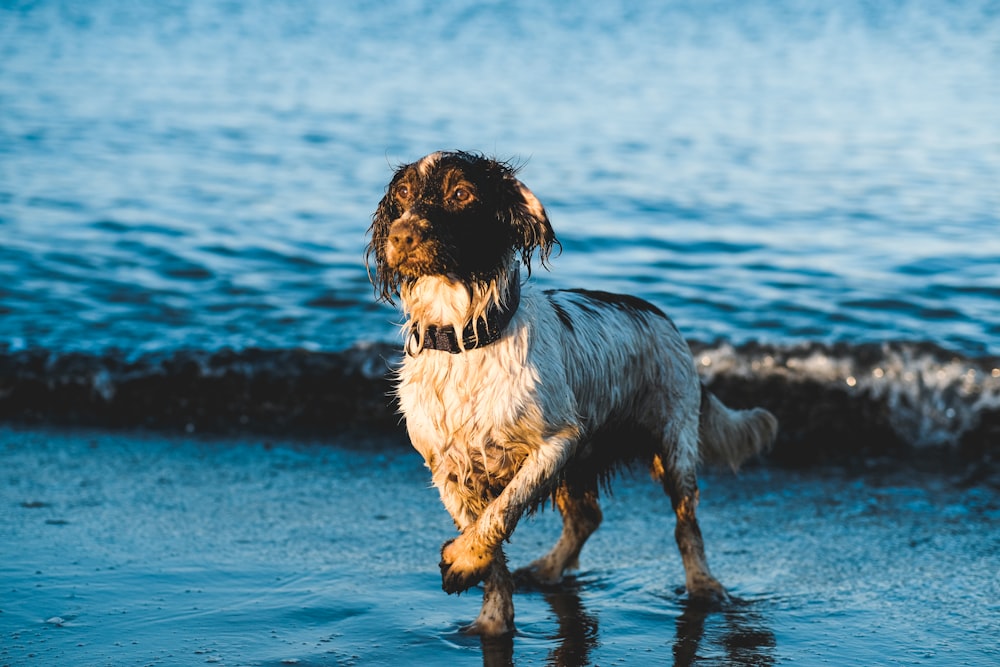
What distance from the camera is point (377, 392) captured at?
870 cm

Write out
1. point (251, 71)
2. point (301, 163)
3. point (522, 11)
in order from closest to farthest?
1. point (301, 163)
2. point (251, 71)
3. point (522, 11)

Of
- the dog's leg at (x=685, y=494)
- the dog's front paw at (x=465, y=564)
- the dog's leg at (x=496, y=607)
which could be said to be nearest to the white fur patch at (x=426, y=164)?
the dog's front paw at (x=465, y=564)

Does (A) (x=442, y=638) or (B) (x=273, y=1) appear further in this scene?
(B) (x=273, y=1)

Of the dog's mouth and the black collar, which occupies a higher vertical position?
the dog's mouth

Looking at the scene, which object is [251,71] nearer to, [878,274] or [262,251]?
[262,251]

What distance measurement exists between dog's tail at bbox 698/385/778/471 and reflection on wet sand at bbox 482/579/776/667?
99cm

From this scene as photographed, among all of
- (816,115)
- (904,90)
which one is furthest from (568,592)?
(904,90)

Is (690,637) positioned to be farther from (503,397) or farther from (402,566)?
(402,566)

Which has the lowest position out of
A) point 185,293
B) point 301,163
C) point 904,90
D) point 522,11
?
point 185,293

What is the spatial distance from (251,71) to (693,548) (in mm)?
20763

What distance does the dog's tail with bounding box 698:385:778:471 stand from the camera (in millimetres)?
6055

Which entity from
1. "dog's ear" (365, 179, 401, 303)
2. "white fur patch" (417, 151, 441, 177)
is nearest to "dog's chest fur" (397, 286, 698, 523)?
"dog's ear" (365, 179, 401, 303)

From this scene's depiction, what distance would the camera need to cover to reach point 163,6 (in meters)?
32.3

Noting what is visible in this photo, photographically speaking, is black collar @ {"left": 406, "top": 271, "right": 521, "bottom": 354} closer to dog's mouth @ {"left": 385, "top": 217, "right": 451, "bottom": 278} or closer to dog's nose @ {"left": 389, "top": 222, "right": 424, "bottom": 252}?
dog's mouth @ {"left": 385, "top": 217, "right": 451, "bottom": 278}
